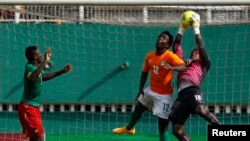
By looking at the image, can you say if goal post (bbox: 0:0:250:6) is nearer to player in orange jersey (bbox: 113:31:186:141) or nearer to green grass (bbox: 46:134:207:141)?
player in orange jersey (bbox: 113:31:186:141)

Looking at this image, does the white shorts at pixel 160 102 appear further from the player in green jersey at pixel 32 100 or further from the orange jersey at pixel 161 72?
the player in green jersey at pixel 32 100

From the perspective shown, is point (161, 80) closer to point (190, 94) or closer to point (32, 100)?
point (190, 94)

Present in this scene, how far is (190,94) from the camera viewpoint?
10.6 meters

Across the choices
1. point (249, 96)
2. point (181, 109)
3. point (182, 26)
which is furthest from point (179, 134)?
point (249, 96)

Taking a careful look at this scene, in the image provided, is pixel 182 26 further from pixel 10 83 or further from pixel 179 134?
pixel 10 83

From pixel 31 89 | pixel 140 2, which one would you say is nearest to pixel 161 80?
pixel 140 2

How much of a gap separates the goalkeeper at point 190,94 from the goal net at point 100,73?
5.47 feet

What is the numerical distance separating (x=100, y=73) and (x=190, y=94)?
113 inches

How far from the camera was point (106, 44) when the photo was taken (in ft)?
42.8

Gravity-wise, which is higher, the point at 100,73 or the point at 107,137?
the point at 100,73

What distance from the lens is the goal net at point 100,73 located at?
42.0 ft

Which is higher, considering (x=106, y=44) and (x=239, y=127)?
(x=106, y=44)

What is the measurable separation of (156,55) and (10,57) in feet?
10.5

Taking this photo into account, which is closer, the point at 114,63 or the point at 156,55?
the point at 156,55
